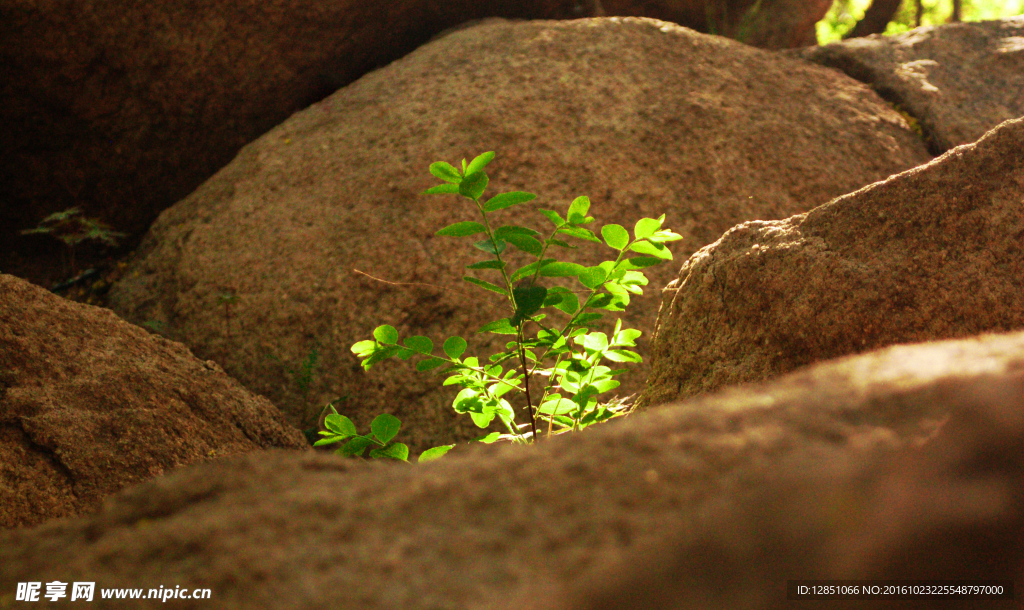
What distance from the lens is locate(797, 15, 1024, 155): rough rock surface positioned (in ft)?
15.6

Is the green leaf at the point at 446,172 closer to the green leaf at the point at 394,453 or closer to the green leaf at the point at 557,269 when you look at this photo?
the green leaf at the point at 557,269

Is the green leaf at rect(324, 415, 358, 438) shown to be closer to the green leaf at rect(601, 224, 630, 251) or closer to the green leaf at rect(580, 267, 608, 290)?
the green leaf at rect(580, 267, 608, 290)

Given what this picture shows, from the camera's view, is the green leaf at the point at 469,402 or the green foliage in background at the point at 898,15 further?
the green foliage in background at the point at 898,15

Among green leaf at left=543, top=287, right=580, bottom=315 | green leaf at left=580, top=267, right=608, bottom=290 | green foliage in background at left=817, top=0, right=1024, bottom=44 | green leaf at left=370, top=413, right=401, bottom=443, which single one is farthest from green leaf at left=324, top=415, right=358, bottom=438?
green foliage in background at left=817, top=0, right=1024, bottom=44

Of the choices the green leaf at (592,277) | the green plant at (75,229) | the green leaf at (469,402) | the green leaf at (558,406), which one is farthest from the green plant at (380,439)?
the green plant at (75,229)

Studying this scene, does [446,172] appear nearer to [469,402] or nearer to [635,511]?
[469,402]

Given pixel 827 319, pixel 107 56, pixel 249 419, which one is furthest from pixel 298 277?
pixel 827 319

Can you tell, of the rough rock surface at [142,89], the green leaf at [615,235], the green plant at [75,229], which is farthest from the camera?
the rough rock surface at [142,89]

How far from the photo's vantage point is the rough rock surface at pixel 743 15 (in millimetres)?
7172

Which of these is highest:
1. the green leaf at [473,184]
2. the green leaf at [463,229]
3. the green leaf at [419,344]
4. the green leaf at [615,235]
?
the green leaf at [473,184]

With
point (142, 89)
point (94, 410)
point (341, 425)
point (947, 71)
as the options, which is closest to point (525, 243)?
point (341, 425)

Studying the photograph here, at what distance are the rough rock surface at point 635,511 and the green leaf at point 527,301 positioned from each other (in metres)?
0.90

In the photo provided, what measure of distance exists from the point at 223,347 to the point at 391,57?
3108 mm

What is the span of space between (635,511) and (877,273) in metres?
1.67
